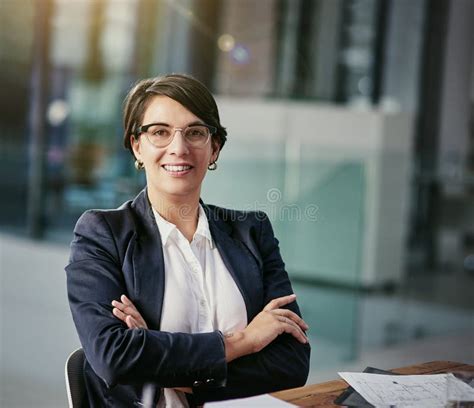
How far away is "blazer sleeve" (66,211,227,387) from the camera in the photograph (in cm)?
190

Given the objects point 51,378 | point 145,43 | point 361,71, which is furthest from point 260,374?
point 361,71

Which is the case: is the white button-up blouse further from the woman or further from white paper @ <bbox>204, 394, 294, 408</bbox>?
white paper @ <bbox>204, 394, 294, 408</bbox>

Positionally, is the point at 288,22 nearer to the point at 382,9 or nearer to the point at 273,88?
the point at 273,88

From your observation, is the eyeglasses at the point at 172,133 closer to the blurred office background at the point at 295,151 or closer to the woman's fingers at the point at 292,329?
the woman's fingers at the point at 292,329

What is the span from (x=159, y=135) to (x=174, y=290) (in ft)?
1.15

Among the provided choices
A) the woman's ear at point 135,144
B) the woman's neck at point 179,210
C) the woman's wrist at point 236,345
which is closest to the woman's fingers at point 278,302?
the woman's wrist at point 236,345

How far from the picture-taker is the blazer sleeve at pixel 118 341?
6.24 feet

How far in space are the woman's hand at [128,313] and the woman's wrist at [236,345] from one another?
7.2 inches

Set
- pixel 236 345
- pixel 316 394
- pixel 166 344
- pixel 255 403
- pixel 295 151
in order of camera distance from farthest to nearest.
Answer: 1. pixel 295 151
2. pixel 236 345
3. pixel 166 344
4. pixel 316 394
5. pixel 255 403

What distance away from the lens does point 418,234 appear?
7699 mm

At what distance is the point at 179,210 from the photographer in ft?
7.16

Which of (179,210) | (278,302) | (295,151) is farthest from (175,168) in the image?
(295,151)

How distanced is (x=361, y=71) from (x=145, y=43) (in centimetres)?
290

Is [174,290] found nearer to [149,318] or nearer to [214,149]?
[149,318]
